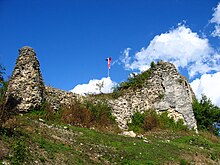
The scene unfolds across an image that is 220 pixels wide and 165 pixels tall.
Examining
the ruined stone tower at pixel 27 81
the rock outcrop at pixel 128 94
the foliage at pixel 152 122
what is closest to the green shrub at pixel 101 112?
A: the rock outcrop at pixel 128 94

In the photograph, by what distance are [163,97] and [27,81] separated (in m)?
12.4

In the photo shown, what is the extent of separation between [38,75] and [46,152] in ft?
33.5

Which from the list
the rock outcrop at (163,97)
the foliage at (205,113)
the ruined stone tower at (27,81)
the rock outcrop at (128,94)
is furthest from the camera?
the foliage at (205,113)

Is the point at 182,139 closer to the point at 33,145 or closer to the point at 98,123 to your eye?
the point at 98,123

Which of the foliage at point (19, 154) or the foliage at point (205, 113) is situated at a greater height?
the foliage at point (205, 113)

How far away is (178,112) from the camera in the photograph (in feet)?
90.6


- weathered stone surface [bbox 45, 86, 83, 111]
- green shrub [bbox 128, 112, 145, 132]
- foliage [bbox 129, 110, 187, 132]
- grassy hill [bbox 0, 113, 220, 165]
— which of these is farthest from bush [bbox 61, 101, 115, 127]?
foliage [bbox 129, 110, 187, 132]

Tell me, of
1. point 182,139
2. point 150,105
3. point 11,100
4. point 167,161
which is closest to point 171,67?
point 150,105

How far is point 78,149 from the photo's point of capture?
13828 millimetres

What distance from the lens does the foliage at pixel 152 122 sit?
25.3 m

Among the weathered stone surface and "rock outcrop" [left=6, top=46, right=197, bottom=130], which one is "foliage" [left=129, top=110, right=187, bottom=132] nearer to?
"rock outcrop" [left=6, top=46, right=197, bottom=130]

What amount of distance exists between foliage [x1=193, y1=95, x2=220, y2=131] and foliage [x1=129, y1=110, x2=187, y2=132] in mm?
5013

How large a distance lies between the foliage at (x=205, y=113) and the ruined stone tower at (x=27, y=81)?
1637cm

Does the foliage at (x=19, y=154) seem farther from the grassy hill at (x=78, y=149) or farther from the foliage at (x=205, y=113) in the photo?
the foliage at (x=205, y=113)
